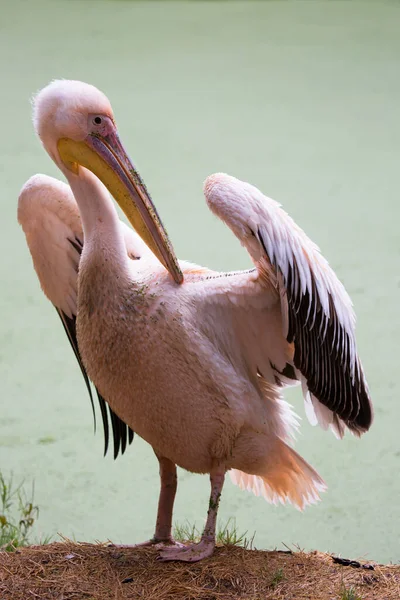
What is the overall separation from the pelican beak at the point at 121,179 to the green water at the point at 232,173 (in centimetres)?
175

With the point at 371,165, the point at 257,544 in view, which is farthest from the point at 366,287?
the point at 257,544

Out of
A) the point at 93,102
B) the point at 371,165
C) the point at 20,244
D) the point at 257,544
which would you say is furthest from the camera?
the point at 371,165

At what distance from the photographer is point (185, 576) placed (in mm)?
2633

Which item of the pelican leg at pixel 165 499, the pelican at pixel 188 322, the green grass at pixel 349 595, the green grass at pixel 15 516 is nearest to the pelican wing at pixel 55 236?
the pelican at pixel 188 322

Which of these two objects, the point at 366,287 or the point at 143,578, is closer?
the point at 143,578

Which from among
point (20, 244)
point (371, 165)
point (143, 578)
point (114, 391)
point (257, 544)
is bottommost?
point (257, 544)

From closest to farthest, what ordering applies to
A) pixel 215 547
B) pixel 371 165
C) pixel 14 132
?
pixel 215 547, pixel 371 165, pixel 14 132

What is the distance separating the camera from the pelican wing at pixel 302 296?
2.45 meters

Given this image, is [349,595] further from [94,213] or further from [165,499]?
[94,213]

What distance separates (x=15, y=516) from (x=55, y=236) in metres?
1.72

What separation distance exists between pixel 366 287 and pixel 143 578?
2.97 meters

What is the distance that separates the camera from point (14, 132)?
6812 millimetres

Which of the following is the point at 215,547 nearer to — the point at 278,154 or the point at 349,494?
the point at 349,494

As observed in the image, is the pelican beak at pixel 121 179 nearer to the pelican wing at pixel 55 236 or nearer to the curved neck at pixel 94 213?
the curved neck at pixel 94 213
